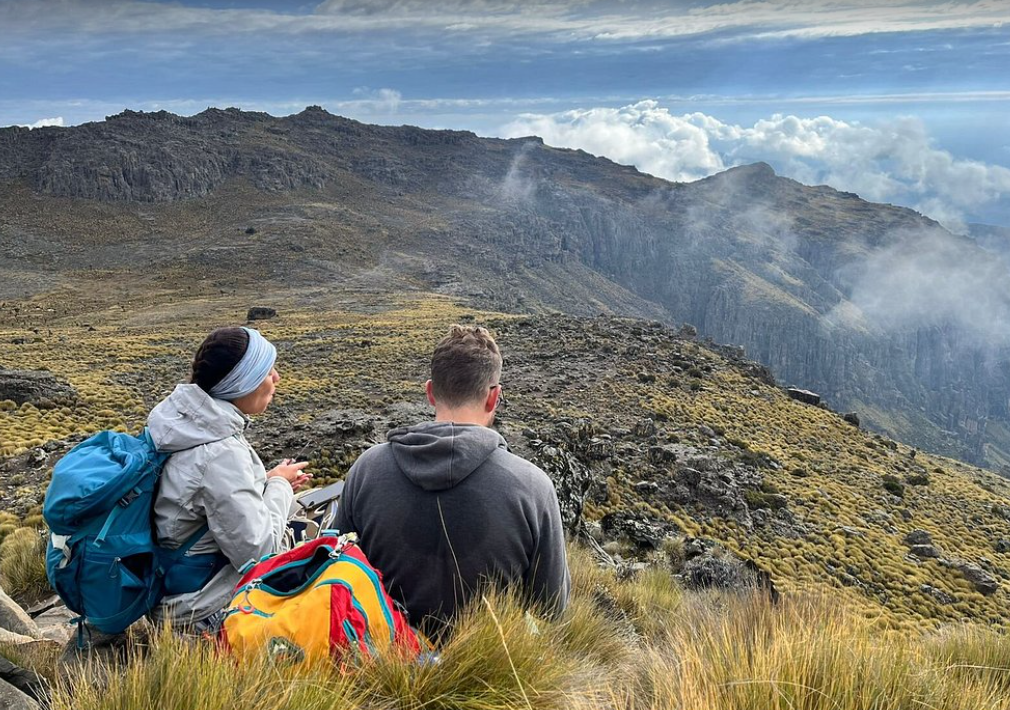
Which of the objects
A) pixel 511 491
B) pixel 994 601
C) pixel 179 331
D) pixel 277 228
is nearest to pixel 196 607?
pixel 511 491

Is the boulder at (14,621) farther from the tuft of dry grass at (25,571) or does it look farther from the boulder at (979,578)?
the boulder at (979,578)

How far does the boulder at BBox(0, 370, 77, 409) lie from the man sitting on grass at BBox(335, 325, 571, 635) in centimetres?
2007

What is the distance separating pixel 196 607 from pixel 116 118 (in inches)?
5828

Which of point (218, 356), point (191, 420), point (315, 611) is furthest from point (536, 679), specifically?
point (218, 356)

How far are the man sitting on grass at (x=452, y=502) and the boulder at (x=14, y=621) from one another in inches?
122

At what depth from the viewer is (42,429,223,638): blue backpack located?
2.64m

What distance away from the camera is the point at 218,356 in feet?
9.93

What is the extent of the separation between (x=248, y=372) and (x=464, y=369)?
115 cm

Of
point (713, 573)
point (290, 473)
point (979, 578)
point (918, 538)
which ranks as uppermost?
point (290, 473)

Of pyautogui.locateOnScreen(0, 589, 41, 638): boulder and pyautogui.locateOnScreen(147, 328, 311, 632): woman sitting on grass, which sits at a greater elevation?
pyautogui.locateOnScreen(147, 328, 311, 632): woman sitting on grass

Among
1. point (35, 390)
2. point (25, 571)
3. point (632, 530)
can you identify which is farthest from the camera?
point (35, 390)

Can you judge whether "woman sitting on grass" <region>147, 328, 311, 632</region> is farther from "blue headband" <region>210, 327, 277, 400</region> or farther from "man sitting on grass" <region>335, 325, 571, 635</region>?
"man sitting on grass" <region>335, 325, 571, 635</region>

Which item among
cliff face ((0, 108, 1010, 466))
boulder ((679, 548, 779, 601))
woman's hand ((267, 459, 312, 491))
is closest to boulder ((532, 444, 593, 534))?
boulder ((679, 548, 779, 601))

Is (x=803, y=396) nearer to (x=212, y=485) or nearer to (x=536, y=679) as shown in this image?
(x=536, y=679)
